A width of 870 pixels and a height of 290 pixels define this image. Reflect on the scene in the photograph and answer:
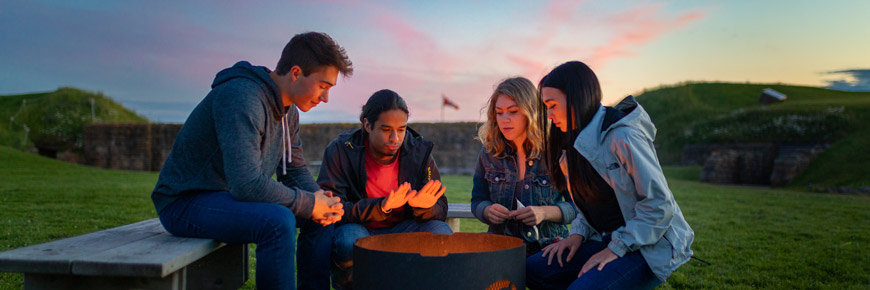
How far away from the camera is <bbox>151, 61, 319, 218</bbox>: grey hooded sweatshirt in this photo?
2.05m

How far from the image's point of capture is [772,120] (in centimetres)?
1845

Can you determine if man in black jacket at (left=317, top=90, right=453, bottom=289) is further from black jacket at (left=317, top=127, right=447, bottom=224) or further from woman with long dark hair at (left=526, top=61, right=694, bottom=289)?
woman with long dark hair at (left=526, top=61, right=694, bottom=289)

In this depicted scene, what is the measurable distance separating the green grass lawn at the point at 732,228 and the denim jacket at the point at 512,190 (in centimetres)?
156

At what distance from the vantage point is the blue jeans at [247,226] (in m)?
2.06

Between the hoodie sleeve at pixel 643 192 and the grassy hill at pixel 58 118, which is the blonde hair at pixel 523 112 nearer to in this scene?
the hoodie sleeve at pixel 643 192

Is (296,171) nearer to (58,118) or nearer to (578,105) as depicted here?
(578,105)

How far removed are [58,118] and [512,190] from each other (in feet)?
79.8

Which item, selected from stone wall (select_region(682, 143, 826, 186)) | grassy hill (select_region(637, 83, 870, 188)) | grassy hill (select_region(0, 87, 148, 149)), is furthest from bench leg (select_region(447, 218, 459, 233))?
grassy hill (select_region(0, 87, 148, 149))

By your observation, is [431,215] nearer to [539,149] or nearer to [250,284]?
[539,149]

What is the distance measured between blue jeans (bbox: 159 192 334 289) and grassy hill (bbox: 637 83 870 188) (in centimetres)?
1506

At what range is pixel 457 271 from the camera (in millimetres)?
1680

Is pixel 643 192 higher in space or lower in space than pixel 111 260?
higher

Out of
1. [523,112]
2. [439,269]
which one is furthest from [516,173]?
[439,269]

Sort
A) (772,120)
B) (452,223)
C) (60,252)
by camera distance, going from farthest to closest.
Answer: (772,120)
(452,223)
(60,252)
